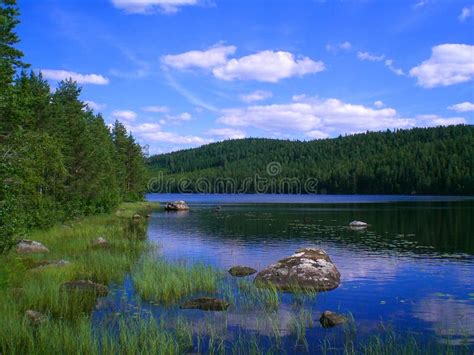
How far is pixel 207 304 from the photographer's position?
2150 cm

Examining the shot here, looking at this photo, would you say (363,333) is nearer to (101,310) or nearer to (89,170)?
(101,310)

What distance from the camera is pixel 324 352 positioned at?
15633mm

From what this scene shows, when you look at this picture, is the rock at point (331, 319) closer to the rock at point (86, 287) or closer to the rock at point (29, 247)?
the rock at point (86, 287)

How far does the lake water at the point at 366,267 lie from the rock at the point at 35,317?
196 inches

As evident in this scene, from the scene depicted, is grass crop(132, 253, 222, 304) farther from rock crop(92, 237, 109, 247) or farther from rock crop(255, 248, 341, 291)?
rock crop(92, 237, 109, 247)

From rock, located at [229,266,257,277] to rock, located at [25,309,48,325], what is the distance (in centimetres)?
1442

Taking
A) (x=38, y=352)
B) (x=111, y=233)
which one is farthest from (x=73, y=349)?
(x=111, y=233)

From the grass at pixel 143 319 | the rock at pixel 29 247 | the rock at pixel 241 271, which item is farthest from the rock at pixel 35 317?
the rock at pixel 29 247

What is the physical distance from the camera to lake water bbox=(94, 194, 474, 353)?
18781 mm

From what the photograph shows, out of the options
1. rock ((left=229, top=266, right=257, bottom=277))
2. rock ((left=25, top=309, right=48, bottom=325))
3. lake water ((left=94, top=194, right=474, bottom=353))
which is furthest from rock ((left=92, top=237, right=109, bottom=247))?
rock ((left=25, top=309, right=48, bottom=325))

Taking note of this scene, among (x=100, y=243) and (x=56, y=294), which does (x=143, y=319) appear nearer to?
(x=56, y=294)

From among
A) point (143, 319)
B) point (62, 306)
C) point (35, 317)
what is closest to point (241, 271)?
point (143, 319)

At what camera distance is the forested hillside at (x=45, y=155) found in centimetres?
2092

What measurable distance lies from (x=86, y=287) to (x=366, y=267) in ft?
65.8
